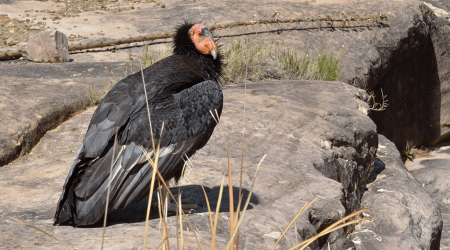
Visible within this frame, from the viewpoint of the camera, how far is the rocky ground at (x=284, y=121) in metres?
4.18

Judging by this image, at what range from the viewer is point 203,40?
14.9 feet

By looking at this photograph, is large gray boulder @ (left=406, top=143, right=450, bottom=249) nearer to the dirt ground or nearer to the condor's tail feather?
the condor's tail feather

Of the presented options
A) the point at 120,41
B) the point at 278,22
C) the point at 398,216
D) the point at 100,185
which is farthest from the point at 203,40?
the point at 278,22

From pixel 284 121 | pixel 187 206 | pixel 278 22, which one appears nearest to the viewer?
pixel 187 206

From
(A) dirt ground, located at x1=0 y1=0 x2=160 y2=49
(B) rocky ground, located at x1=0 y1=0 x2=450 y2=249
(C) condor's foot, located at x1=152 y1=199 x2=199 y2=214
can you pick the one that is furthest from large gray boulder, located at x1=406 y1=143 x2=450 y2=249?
(A) dirt ground, located at x1=0 y1=0 x2=160 y2=49

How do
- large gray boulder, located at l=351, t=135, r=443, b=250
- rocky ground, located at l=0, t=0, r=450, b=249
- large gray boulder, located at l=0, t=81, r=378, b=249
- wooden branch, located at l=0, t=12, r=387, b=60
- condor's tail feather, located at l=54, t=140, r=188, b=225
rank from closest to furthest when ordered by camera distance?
condor's tail feather, located at l=54, t=140, r=188, b=225 < large gray boulder, located at l=0, t=81, r=378, b=249 < rocky ground, located at l=0, t=0, r=450, b=249 < large gray boulder, located at l=351, t=135, r=443, b=250 < wooden branch, located at l=0, t=12, r=387, b=60

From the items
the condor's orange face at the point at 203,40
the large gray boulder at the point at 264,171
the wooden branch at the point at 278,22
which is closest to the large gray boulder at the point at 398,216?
the large gray boulder at the point at 264,171

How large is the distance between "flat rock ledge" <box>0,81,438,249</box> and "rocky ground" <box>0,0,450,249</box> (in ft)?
0.05

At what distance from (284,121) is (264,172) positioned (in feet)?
4.23

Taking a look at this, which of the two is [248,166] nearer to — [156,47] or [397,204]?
[397,204]

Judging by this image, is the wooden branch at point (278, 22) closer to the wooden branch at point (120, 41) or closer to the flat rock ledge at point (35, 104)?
the wooden branch at point (120, 41)

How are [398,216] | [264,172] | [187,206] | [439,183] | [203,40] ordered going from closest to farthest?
[187,206], [203,40], [264,172], [398,216], [439,183]

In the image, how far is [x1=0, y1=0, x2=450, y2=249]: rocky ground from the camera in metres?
4.18

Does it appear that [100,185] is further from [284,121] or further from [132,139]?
[284,121]
